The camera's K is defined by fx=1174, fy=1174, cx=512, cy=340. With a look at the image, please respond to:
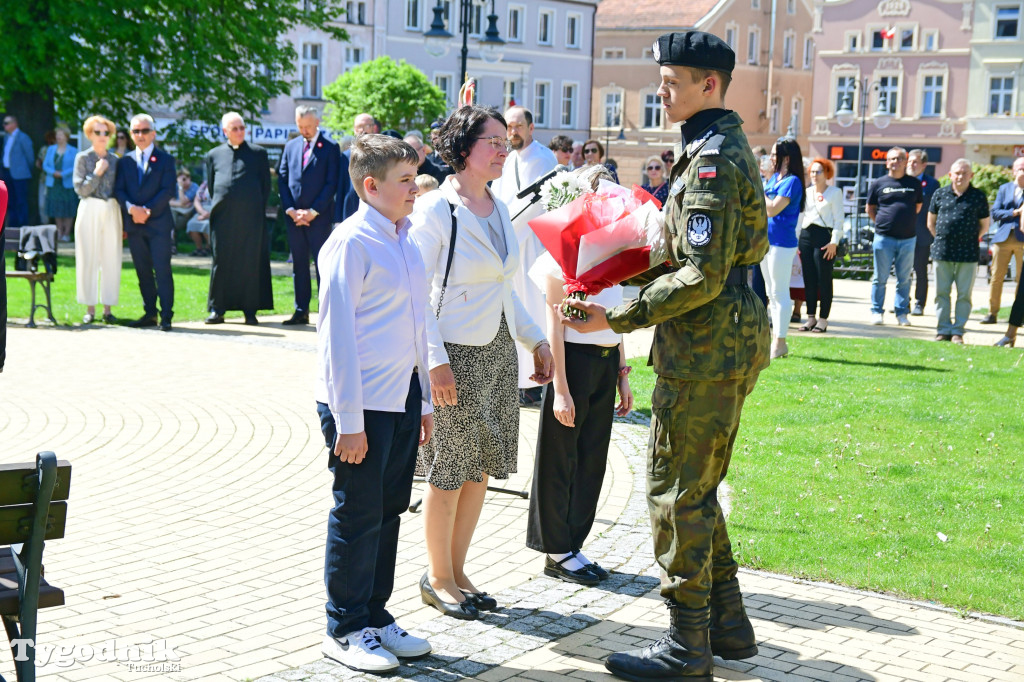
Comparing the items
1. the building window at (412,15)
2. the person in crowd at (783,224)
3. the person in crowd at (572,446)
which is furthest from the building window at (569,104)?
the person in crowd at (572,446)

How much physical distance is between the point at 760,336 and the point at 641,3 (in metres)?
74.2

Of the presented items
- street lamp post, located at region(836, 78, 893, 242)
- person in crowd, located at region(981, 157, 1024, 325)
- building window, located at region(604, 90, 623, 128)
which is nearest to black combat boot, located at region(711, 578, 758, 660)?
person in crowd, located at region(981, 157, 1024, 325)

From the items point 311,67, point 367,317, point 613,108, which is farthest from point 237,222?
point 613,108

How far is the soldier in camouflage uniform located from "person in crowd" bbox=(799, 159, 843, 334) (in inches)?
429

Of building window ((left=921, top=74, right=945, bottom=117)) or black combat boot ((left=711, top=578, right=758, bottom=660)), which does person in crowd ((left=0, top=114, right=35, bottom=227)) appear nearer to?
black combat boot ((left=711, top=578, right=758, bottom=660))

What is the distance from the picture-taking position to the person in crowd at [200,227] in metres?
25.4

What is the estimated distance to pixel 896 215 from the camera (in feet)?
52.0

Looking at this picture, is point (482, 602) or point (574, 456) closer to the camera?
point (482, 602)

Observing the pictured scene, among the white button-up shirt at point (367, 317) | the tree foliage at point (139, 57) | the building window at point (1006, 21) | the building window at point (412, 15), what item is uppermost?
the building window at point (1006, 21)

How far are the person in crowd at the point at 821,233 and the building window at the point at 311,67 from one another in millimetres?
44840

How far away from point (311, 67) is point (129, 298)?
4279 cm

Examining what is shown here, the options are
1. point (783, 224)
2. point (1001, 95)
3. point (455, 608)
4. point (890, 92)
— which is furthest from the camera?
point (890, 92)

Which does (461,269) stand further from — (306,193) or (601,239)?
(306,193)

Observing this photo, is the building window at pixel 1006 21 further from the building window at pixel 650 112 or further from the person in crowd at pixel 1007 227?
the person in crowd at pixel 1007 227
